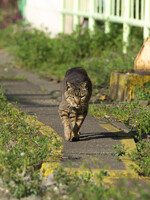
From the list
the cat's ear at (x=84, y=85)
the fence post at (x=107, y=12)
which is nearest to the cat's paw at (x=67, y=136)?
the cat's ear at (x=84, y=85)

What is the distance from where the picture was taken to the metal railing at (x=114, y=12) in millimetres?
9953

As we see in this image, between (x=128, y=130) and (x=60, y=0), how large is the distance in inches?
353

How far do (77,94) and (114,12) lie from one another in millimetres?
6529

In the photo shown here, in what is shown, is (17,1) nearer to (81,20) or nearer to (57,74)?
(81,20)

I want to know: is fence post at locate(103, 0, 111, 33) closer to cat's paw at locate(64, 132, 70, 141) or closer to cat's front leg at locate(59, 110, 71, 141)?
cat's front leg at locate(59, 110, 71, 141)

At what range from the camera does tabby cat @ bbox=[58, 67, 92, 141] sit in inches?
218

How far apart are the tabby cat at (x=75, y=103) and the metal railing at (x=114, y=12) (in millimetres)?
4428

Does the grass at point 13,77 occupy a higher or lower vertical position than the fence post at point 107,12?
lower

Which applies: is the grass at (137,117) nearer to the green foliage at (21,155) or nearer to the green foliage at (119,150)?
the green foliage at (119,150)

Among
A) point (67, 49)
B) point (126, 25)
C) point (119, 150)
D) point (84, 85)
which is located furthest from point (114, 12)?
point (119, 150)

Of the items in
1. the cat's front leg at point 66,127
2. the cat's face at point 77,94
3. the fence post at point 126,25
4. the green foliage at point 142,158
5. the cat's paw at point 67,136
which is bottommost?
the green foliage at point 142,158

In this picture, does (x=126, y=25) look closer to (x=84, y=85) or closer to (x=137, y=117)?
(x=137, y=117)

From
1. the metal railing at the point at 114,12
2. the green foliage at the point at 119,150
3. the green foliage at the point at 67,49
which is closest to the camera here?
the green foliage at the point at 119,150

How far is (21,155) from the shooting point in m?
4.28
